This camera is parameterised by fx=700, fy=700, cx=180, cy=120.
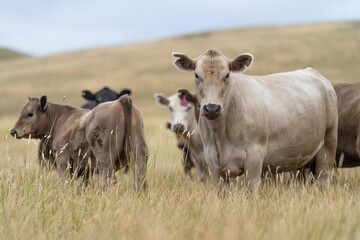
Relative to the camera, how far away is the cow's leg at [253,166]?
7.65 m

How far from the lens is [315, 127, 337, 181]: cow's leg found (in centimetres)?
933

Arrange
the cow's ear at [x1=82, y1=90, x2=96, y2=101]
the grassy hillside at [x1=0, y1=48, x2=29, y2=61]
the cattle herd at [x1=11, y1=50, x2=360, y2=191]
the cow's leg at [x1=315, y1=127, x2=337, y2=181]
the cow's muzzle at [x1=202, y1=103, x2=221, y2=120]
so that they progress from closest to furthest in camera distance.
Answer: the cow's muzzle at [x1=202, y1=103, x2=221, y2=120] → the cattle herd at [x1=11, y1=50, x2=360, y2=191] → the cow's leg at [x1=315, y1=127, x2=337, y2=181] → the cow's ear at [x1=82, y1=90, x2=96, y2=101] → the grassy hillside at [x1=0, y1=48, x2=29, y2=61]

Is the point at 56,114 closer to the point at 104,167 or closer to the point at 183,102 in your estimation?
the point at 104,167

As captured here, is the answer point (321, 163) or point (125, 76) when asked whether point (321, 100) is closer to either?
point (321, 163)

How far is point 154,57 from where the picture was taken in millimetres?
69688

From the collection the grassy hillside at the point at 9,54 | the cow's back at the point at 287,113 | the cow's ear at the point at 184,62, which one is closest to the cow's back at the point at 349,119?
the cow's back at the point at 287,113

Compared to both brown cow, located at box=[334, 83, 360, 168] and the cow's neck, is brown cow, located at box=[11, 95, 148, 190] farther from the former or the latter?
brown cow, located at box=[334, 83, 360, 168]

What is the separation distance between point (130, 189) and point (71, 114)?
365 cm

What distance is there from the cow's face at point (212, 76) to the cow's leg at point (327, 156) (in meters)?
2.16

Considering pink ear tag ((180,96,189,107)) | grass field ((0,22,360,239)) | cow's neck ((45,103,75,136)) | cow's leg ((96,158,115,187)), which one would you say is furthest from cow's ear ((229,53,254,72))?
pink ear tag ((180,96,189,107))

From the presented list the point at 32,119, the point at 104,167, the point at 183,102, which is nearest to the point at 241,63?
the point at 104,167

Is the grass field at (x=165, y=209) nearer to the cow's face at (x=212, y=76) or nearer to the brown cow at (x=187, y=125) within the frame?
the cow's face at (x=212, y=76)

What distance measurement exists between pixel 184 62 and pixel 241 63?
2.12 feet

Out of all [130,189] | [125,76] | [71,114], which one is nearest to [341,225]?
[130,189]
